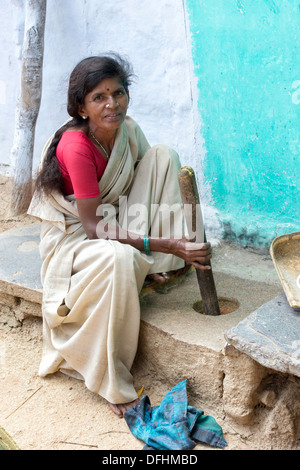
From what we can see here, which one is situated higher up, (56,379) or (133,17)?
(133,17)

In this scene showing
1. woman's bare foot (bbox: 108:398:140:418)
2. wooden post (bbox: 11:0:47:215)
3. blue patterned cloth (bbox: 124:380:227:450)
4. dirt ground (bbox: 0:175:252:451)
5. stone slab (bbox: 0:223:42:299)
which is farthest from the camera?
wooden post (bbox: 11:0:47:215)

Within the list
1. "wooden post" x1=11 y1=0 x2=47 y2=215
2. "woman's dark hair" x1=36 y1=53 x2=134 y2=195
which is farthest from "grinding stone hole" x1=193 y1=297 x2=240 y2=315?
"wooden post" x1=11 y1=0 x2=47 y2=215

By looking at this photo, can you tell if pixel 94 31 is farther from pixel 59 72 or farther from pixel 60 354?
pixel 60 354

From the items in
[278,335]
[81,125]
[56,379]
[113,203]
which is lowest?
[56,379]

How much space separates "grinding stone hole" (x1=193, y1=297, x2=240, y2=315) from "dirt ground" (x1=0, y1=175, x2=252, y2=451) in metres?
0.47

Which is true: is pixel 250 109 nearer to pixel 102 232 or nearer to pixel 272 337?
pixel 102 232

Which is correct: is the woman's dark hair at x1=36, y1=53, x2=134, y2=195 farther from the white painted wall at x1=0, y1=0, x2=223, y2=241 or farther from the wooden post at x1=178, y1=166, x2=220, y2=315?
the white painted wall at x1=0, y1=0, x2=223, y2=241

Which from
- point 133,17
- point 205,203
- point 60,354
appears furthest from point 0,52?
point 60,354

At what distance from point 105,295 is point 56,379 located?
709 millimetres

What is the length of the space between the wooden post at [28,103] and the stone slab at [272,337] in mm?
3132

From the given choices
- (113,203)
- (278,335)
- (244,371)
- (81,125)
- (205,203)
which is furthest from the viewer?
(205,203)

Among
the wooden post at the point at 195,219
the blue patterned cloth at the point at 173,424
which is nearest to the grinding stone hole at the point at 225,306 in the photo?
the wooden post at the point at 195,219

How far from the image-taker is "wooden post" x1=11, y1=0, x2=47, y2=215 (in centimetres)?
465

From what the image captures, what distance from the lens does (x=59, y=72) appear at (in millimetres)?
4879
